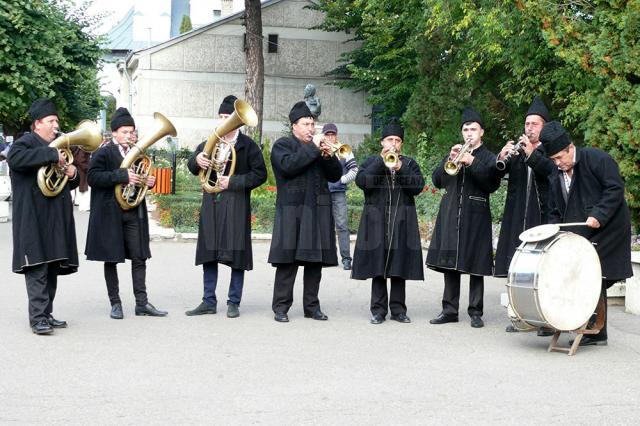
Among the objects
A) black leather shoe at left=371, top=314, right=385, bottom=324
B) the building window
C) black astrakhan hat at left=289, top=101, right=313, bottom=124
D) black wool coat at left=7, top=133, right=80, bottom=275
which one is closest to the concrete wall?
the building window

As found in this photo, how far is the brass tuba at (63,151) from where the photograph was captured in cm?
980

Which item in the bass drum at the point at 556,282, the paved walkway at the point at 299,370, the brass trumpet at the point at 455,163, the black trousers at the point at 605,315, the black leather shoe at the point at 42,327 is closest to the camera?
the paved walkway at the point at 299,370

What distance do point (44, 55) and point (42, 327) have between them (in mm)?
22968

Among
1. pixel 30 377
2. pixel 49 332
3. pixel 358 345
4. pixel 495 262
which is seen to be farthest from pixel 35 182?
pixel 495 262

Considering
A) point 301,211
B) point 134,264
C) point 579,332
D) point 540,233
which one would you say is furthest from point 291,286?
point 579,332

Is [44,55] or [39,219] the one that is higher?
[44,55]

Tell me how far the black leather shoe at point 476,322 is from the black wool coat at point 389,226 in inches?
26.3

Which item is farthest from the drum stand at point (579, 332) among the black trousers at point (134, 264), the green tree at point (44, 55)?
the green tree at point (44, 55)

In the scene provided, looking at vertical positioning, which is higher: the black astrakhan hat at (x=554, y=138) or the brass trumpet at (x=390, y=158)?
the black astrakhan hat at (x=554, y=138)

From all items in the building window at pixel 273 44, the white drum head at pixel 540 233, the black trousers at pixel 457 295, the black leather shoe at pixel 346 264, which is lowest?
the black leather shoe at pixel 346 264

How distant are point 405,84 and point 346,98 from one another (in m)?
14.8

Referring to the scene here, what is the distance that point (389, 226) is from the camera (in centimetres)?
1084

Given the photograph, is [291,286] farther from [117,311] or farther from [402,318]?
[117,311]

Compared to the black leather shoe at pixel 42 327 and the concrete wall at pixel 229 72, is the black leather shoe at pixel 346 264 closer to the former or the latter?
the black leather shoe at pixel 42 327
